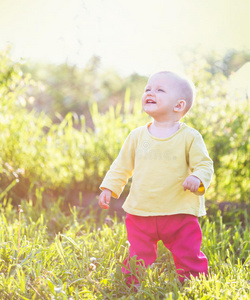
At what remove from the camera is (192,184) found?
178 centimetres

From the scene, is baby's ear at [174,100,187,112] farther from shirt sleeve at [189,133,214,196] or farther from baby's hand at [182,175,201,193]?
baby's hand at [182,175,201,193]

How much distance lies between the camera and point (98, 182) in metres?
3.47

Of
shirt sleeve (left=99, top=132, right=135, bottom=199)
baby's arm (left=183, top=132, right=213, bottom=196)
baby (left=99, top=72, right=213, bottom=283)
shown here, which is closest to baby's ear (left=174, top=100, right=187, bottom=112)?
baby (left=99, top=72, right=213, bottom=283)

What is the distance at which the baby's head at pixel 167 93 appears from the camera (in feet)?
6.27

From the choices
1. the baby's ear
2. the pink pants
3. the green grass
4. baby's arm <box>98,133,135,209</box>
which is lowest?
the green grass

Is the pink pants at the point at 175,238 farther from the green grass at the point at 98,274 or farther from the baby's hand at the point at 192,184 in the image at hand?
the baby's hand at the point at 192,184

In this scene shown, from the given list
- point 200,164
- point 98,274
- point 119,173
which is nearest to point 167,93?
point 200,164

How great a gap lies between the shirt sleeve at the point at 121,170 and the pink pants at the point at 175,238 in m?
0.18

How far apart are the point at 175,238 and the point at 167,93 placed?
0.74m

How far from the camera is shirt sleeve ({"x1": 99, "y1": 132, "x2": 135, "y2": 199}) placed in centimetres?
204

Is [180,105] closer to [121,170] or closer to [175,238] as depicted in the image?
[121,170]

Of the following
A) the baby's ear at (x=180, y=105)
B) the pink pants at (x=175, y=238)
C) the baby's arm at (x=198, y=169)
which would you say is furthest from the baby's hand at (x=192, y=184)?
the baby's ear at (x=180, y=105)

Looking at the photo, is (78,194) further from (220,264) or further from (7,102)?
(220,264)

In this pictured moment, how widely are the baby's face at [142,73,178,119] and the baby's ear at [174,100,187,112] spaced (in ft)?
0.06
